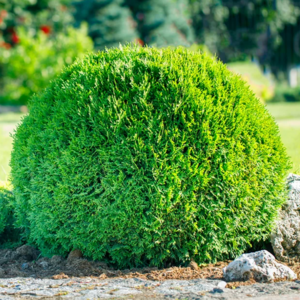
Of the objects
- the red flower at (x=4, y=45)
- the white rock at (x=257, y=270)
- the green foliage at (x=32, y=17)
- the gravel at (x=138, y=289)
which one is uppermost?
the green foliage at (x=32, y=17)

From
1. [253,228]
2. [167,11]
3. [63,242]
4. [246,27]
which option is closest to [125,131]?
[63,242]

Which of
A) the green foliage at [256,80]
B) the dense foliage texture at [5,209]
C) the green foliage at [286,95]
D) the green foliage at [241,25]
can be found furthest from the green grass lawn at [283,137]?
the green foliage at [241,25]

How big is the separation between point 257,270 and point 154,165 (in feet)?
3.66

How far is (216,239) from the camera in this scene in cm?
352

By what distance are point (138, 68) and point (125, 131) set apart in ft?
1.97

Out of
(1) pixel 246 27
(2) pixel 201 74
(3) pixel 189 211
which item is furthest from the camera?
(1) pixel 246 27

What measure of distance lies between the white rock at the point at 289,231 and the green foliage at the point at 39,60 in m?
15.2

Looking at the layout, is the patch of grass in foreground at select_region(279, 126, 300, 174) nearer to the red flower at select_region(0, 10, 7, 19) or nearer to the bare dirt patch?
the bare dirt patch

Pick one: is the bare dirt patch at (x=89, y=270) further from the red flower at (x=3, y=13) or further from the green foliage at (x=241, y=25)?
the green foliage at (x=241, y=25)

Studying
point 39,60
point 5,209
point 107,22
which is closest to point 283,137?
point 5,209

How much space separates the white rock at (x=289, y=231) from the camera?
3.82 meters

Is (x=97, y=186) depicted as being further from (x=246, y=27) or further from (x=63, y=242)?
(x=246, y=27)

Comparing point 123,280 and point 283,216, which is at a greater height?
point 283,216

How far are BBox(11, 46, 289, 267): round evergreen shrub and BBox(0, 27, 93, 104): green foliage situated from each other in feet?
49.0
